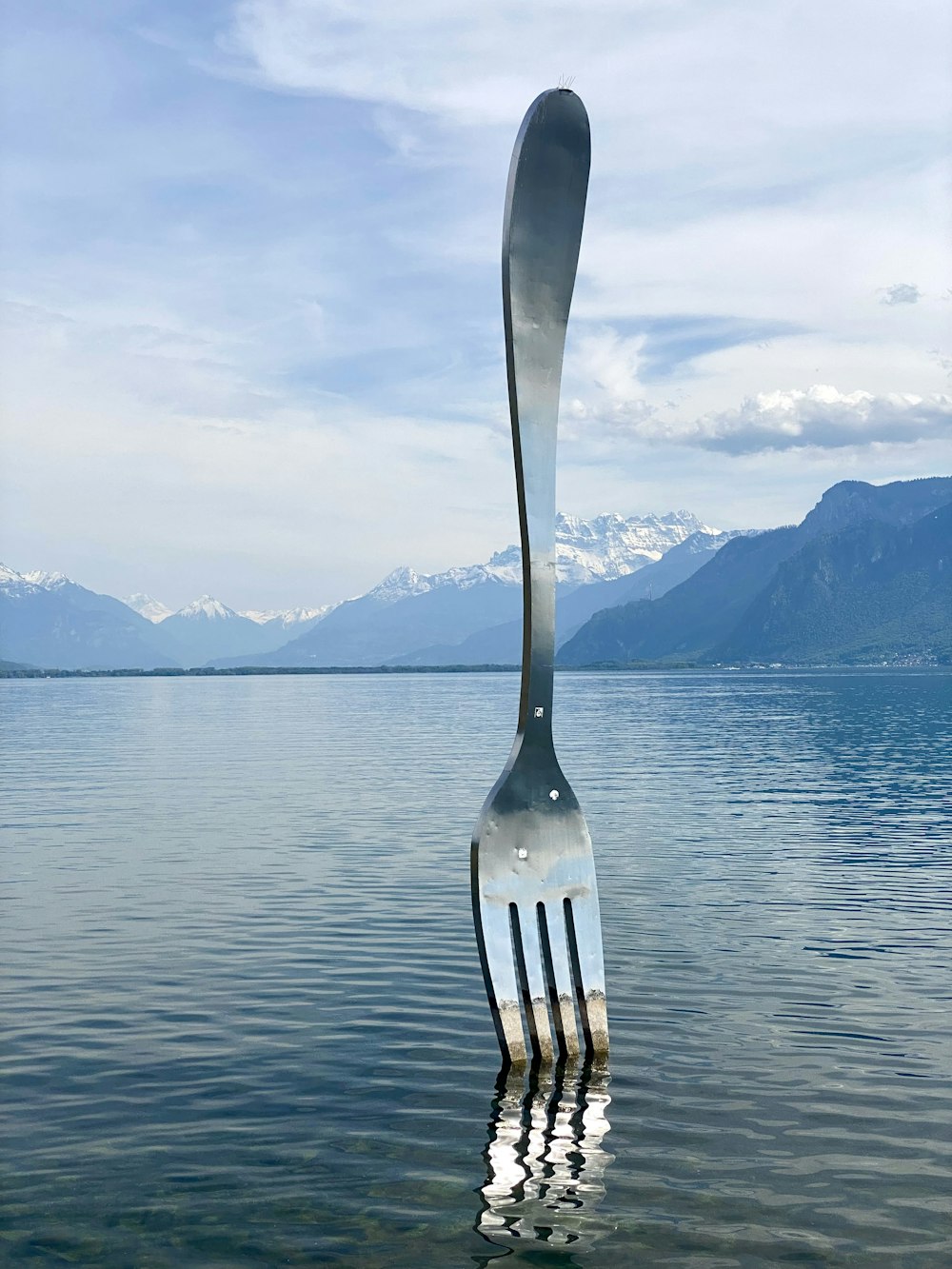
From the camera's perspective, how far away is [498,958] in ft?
45.5

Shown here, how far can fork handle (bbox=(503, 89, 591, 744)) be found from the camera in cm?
1216

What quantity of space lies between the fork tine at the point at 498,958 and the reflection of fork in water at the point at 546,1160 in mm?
1368

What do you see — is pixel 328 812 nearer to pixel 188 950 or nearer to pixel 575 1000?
pixel 188 950

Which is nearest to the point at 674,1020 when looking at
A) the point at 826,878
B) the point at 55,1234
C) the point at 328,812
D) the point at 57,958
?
the point at 55,1234

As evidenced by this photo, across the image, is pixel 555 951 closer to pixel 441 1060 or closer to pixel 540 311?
pixel 441 1060

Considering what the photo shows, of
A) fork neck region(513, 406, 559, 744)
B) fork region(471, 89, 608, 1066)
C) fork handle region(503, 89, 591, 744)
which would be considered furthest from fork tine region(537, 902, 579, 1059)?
fork handle region(503, 89, 591, 744)

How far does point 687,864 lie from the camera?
3691 cm

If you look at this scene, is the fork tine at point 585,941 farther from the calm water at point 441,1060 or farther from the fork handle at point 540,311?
the fork handle at point 540,311

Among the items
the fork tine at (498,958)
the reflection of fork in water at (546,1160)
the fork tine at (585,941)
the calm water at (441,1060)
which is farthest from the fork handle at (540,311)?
the calm water at (441,1060)

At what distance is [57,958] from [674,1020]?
11758 millimetres

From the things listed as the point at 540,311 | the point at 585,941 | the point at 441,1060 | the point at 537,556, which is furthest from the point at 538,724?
the point at 441,1060

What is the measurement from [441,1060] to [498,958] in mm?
4485

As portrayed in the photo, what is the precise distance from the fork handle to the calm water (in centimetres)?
474

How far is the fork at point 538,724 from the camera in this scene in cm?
1226
